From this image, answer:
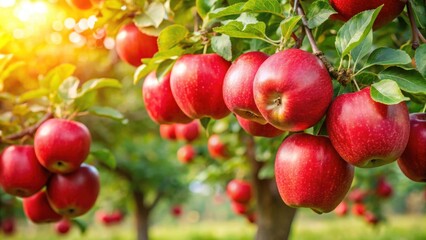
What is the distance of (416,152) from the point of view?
916 mm

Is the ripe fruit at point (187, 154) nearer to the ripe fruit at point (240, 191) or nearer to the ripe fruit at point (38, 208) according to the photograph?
the ripe fruit at point (240, 191)

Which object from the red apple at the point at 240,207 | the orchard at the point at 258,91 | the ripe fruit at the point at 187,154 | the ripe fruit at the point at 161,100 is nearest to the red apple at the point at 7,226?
the ripe fruit at the point at 187,154

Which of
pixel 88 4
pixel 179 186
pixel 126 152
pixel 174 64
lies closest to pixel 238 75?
pixel 174 64

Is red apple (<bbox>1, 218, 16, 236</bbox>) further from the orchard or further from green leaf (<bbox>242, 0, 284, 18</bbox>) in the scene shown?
green leaf (<bbox>242, 0, 284, 18</bbox>)

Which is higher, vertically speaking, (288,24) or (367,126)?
A: (288,24)

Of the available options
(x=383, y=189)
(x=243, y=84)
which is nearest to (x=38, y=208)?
(x=243, y=84)

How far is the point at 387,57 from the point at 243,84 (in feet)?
0.88

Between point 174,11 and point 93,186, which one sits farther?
point 93,186

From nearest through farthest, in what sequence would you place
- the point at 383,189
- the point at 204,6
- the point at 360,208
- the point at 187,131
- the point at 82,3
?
the point at 204,6, the point at 82,3, the point at 187,131, the point at 383,189, the point at 360,208

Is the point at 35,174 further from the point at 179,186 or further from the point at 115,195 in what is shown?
the point at 115,195

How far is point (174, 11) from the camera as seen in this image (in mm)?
1366

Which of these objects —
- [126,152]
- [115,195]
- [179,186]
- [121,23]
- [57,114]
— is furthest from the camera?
[115,195]

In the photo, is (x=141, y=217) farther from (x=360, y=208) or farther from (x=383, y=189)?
(x=383, y=189)

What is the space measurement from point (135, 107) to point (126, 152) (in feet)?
4.25
